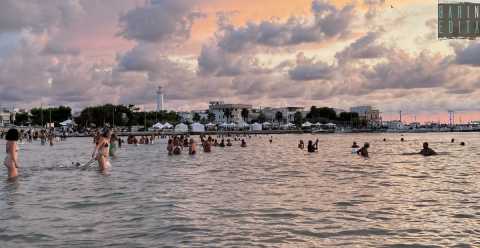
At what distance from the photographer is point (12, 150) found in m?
Result: 18.8

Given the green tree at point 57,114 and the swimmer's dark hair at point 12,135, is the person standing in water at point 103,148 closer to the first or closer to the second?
the swimmer's dark hair at point 12,135

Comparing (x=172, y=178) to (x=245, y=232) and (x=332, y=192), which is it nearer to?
(x=332, y=192)

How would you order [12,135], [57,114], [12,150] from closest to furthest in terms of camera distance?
[12,135]
[12,150]
[57,114]

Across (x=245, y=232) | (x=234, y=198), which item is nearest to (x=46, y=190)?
(x=234, y=198)

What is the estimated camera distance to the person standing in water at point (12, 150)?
18125 mm

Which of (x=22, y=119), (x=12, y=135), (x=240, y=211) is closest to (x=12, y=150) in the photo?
(x=12, y=135)

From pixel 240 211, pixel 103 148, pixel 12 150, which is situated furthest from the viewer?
pixel 103 148

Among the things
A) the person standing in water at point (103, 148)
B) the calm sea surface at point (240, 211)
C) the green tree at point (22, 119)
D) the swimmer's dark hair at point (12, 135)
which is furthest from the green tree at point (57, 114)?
the swimmer's dark hair at point (12, 135)

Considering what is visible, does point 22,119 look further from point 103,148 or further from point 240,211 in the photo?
point 240,211

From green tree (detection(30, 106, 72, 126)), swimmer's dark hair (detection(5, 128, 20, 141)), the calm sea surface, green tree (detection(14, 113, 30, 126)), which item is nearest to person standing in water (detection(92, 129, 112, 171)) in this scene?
the calm sea surface

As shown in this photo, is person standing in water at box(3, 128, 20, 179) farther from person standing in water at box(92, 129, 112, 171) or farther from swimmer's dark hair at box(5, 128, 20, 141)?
person standing in water at box(92, 129, 112, 171)

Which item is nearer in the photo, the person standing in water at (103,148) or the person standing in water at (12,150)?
the person standing in water at (12,150)

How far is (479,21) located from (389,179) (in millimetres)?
13527

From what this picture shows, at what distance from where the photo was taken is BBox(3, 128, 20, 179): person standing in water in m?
18.1
